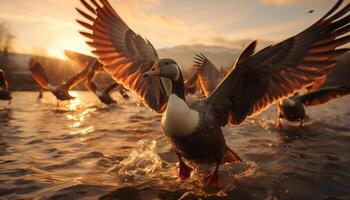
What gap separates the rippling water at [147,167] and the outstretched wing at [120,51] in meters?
1.51

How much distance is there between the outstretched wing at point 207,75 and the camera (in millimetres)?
13367

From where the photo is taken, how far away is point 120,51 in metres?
7.86

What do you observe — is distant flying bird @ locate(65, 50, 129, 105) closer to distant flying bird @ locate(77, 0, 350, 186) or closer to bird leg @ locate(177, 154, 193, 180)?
distant flying bird @ locate(77, 0, 350, 186)

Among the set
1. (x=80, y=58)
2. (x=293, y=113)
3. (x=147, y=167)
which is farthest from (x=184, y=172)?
(x=80, y=58)

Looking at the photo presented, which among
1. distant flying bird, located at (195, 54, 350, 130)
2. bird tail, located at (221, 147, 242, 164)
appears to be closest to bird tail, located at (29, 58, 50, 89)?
distant flying bird, located at (195, 54, 350, 130)

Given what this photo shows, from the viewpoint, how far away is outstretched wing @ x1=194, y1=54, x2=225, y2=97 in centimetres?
1337

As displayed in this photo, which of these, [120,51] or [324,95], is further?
[324,95]

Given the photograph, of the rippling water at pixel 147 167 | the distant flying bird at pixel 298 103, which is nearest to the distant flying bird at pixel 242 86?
the rippling water at pixel 147 167

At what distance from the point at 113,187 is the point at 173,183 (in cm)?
102

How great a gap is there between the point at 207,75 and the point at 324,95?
14.6 ft

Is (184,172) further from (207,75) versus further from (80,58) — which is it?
(80,58)

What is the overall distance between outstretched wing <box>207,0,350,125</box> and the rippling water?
1.36m

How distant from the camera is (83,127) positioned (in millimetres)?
11656

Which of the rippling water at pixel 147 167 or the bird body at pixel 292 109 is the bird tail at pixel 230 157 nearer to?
the rippling water at pixel 147 167
